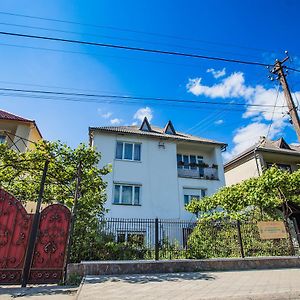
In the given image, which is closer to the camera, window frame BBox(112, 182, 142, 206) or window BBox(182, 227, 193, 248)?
window BBox(182, 227, 193, 248)

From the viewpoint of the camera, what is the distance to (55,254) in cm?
651

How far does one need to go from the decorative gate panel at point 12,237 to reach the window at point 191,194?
12115mm

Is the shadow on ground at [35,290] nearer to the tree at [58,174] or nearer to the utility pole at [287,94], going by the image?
the tree at [58,174]

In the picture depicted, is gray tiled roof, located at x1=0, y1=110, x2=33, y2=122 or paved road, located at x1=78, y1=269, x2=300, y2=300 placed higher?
gray tiled roof, located at x1=0, y1=110, x2=33, y2=122

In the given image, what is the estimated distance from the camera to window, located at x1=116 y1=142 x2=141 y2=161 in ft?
55.3

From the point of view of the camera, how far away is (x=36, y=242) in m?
6.44

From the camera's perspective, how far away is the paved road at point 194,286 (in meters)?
4.96

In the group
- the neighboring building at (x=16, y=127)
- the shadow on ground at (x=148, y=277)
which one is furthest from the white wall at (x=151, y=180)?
the shadow on ground at (x=148, y=277)

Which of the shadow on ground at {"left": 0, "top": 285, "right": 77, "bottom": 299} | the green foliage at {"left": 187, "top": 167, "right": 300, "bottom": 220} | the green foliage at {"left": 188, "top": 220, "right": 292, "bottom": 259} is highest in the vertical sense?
the green foliage at {"left": 187, "top": 167, "right": 300, "bottom": 220}

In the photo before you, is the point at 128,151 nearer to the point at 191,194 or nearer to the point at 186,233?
the point at 191,194

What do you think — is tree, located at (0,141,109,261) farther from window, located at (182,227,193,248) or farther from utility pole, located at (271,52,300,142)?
utility pole, located at (271,52,300,142)

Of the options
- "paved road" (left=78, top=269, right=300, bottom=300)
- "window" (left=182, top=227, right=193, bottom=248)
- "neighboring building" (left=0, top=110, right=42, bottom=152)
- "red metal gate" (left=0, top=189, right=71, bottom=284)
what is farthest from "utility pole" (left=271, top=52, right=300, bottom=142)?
"neighboring building" (left=0, top=110, right=42, bottom=152)

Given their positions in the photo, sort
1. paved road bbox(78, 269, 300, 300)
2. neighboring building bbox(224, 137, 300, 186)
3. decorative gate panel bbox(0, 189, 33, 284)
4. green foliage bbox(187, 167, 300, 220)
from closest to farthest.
→ paved road bbox(78, 269, 300, 300)
decorative gate panel bbox(0, 189, 33, 284)
green foliage bbox(187, 167, 300, 220)
neighboring building bbox(224, 137, 300, 186)

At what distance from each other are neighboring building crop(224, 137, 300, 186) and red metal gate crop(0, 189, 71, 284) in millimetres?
16531
